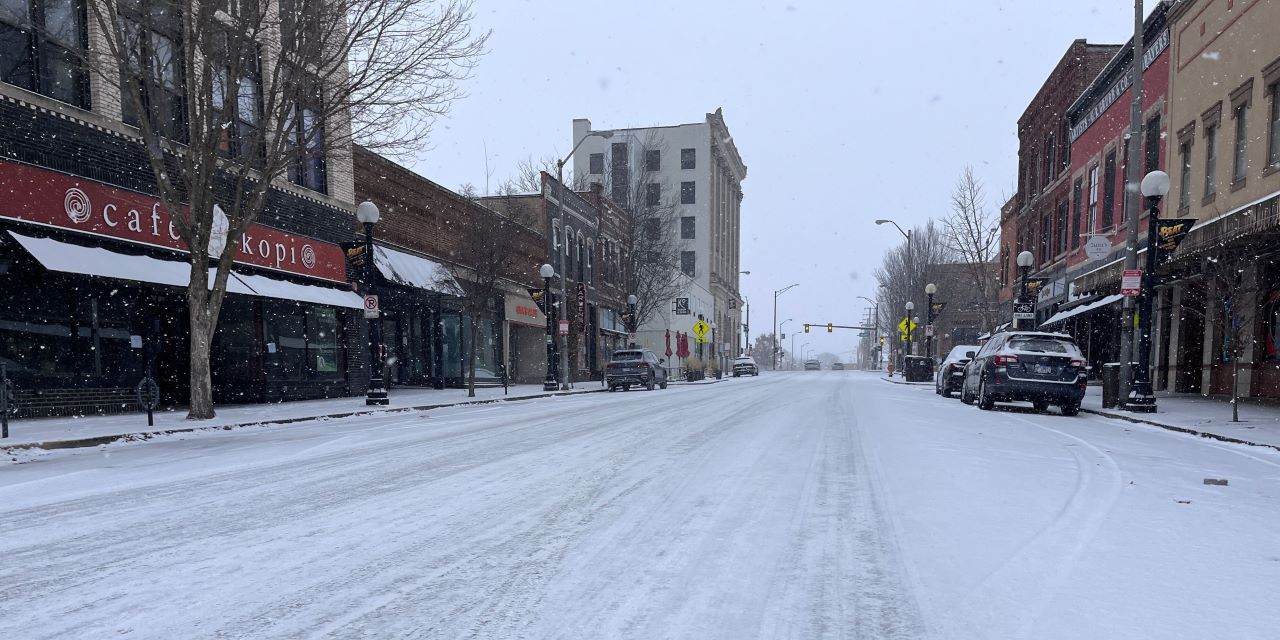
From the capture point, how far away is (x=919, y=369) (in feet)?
132

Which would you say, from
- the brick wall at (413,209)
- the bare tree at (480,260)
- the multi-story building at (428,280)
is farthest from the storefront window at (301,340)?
the bare tree at (480,260)

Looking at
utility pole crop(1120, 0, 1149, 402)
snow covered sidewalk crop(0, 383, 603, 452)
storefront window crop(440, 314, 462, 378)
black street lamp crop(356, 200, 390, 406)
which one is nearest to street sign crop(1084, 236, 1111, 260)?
utility pole crop(1120, 0, 1149, 402)

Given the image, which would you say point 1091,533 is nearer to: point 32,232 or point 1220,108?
point 32,232

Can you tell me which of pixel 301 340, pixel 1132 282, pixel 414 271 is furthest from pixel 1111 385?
pixel 301 340

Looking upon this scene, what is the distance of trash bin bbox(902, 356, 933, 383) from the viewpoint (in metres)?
40.0

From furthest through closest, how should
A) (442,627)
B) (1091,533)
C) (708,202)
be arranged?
(708,202) < (1091,533) < (442,627)

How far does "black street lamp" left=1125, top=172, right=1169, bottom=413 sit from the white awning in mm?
19251

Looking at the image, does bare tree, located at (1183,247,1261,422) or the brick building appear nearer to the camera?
bare tree, located at (1183,247,1261,422)

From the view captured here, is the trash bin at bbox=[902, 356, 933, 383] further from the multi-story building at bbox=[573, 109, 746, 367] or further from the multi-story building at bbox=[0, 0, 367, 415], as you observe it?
the multi-story building at bbox=[0, 0, 367, 415]

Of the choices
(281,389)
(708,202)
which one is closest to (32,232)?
(281,389)

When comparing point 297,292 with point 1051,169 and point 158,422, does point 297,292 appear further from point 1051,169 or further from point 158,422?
point 1051,169

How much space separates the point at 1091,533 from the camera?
4465 millimetres

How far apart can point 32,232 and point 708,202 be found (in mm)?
62755

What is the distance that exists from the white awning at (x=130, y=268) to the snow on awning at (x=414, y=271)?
3.56m
